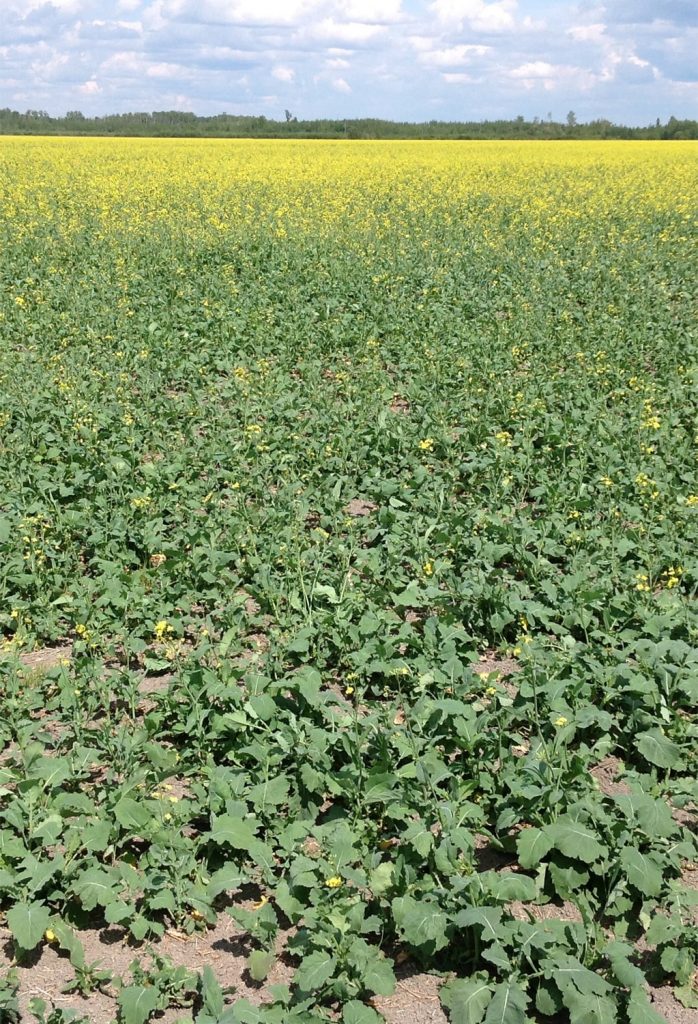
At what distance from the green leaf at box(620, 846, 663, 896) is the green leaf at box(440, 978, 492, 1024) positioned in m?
0.66

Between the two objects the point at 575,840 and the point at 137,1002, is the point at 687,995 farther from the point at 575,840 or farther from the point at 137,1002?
the point at 137,1002

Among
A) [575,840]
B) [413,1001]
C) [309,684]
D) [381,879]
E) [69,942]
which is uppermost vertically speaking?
[309,684]

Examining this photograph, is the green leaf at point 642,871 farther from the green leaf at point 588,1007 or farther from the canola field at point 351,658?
the green leaf at point 588,1007

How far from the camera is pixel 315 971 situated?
297 centimetres

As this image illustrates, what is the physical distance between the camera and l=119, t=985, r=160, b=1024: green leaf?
2893 millimetres

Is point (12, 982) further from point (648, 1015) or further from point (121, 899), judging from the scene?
point (648, 1015)

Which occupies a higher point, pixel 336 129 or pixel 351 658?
pixel 336 129

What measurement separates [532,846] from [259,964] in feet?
3.46

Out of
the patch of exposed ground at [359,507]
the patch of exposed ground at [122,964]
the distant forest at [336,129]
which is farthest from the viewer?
the distant forest at [336,129]

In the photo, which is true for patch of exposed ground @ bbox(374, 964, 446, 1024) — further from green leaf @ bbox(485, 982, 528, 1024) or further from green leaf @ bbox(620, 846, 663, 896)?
green leaf @ bbox(620, 846, 663, 896)

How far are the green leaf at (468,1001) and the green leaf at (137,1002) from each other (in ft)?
3.11

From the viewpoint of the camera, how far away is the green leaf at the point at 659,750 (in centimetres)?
387

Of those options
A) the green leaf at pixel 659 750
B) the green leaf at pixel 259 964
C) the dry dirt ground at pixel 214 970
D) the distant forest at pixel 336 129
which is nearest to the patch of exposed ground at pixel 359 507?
the green leaf at pixel 659 750

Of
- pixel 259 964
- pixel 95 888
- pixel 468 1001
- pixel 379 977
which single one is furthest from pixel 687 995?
pixel 95 888
